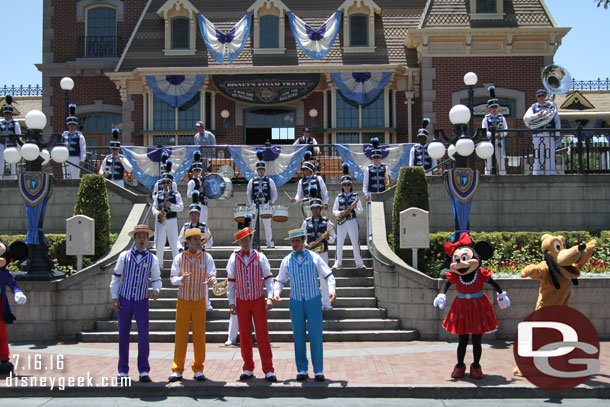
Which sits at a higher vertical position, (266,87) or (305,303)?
(266,87)

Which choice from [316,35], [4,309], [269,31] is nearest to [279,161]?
[316,35]

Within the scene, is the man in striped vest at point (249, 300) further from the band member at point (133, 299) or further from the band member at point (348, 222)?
the band member at point (348, 222)

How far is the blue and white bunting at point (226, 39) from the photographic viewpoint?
2373 cm

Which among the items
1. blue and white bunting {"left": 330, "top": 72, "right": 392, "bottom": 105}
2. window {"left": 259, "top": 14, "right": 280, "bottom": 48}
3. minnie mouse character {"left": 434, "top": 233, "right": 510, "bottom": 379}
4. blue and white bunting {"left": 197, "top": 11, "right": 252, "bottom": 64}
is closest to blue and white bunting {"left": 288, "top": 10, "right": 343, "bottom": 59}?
window {"left": 259, "top": 14, "right": 280, "bottom": 48}

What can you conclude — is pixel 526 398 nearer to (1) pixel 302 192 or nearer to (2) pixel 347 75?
(1) pixel 302 192

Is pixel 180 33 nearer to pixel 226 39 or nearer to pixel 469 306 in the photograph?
pixel 226 39

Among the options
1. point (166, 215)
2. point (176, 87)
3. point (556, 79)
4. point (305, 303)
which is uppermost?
point (176, 87)

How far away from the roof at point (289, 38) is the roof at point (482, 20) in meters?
1.75

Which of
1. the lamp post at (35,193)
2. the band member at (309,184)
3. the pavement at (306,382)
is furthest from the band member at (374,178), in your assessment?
the lamp post at (35,193)

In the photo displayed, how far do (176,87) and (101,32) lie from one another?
15.7 ft

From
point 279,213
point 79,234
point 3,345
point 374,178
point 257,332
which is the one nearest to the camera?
point 257,332

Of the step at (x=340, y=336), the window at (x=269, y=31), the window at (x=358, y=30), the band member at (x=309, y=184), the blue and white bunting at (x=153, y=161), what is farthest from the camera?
the window at (x=269, y=31)

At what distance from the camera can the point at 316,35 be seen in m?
23.8

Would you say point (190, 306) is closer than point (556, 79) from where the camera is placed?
Yes
